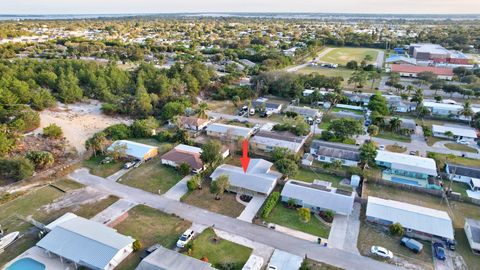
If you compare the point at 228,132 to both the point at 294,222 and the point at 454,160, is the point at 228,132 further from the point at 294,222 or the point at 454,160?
the point at 454,160

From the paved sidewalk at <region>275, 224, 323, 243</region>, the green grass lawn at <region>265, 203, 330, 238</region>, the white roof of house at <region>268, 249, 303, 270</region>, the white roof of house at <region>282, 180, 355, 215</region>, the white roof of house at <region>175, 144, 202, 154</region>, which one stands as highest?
the white roof of house at <region>175, 144, 202, 154</region>

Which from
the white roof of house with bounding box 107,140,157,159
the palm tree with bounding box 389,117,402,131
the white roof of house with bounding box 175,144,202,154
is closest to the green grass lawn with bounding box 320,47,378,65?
the palm tree with bounding box 389,117,402,131

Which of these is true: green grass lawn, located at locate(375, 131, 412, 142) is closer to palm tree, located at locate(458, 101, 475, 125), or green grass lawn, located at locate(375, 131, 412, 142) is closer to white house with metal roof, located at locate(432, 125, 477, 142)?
white house with metal roof, located at locate(432, 125, 477, 142)

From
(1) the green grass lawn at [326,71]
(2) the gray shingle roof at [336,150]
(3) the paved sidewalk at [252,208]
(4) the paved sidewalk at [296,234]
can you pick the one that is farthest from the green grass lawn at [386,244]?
(1) the green grass lawn at [326,71]

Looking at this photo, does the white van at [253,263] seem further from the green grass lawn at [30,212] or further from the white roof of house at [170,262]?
the green grass lawn at [30,212]

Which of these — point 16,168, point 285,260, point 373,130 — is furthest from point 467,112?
point 16,168

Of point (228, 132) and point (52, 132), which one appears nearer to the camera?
point (52, 132)
